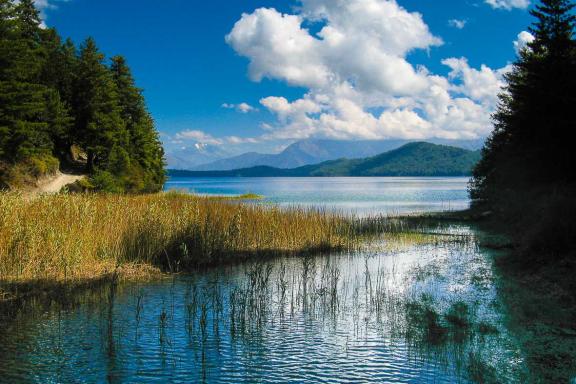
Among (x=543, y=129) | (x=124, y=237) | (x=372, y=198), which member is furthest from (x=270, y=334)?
(x=372, y=198)

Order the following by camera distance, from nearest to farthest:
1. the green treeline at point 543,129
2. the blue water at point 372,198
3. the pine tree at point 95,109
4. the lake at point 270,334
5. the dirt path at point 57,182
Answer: the lake at point 270,334 → the green treeline at point 543,129 → the dirt path at point 57,182 → the blue water at point 372,198 → the pine tree at point 95,109

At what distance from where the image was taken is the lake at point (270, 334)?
6.40 meters

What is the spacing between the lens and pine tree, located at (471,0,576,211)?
24547 mm

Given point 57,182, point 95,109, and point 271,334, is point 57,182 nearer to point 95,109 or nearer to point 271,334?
point 95,109

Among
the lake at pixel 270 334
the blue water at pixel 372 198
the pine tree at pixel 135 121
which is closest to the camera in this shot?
the lake at pixel 270 334

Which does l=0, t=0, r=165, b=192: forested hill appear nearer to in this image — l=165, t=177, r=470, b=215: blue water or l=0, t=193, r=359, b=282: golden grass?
l=165, t=177, r=470, b=215: blue water

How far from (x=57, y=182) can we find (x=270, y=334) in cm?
4118

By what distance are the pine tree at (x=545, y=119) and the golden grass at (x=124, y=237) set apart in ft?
43.5

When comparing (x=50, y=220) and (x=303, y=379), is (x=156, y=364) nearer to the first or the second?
(x=303, y=379)

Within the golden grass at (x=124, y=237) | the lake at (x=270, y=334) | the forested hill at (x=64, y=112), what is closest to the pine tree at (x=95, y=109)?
the forested hill at (x=64, y=112)

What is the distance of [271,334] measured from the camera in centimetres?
807

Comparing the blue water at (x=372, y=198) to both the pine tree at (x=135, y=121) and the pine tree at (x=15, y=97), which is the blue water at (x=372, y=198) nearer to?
the pine tree at (x=135, y=121)

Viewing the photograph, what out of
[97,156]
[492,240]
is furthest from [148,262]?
[97,156]

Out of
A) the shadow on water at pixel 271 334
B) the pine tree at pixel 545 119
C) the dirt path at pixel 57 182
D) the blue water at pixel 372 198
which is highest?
the pine tree at pixel 545 119
